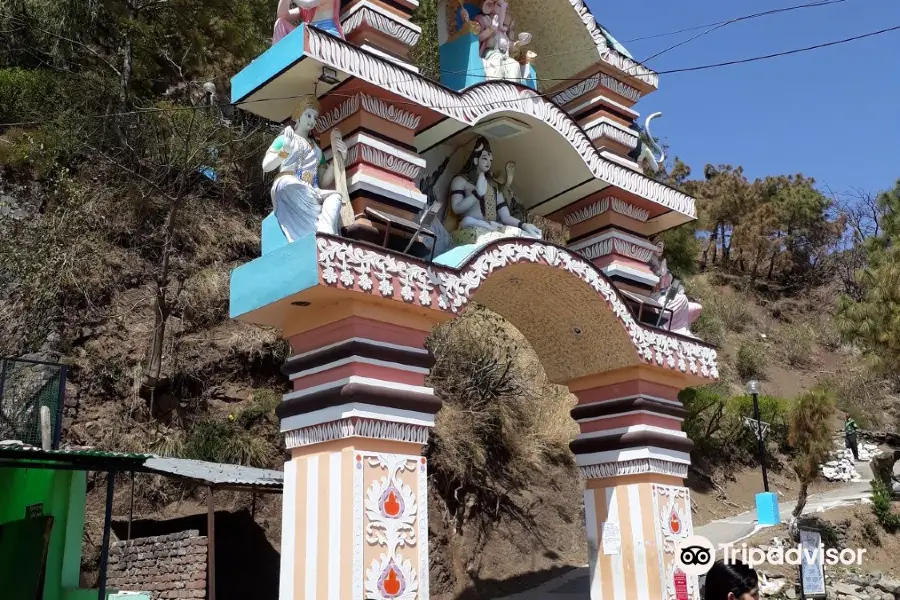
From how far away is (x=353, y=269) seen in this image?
664 cm

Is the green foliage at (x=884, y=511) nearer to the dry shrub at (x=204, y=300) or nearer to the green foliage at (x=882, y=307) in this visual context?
the green foliage at (x=882, y=307)

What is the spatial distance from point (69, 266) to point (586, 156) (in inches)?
354

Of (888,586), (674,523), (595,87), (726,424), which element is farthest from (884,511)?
(595,87)

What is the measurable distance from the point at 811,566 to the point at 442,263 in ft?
19.8

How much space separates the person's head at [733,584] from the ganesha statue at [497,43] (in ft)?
23.2

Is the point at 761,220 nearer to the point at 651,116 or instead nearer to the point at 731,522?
the point at 731,522

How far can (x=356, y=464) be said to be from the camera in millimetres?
6355

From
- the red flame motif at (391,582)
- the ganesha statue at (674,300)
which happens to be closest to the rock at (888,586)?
the ganesha statue at (674,300)

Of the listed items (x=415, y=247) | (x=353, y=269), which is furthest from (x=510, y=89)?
(x=353, y=269)

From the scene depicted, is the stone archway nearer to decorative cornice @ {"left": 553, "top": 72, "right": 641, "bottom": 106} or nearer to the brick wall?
decorative cornice @ {"left": 553, "top": 72, "right": 641, "bottom": 106}

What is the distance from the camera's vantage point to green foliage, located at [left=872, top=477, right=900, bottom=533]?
659 inches

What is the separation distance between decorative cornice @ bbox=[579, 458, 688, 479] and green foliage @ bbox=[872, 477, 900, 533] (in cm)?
977

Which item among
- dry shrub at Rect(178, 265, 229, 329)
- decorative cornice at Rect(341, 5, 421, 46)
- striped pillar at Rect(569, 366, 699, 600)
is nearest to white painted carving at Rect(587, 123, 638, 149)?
striped pillar at Rect(569, 366, 699, 600)

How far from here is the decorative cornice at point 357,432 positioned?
646 cm
